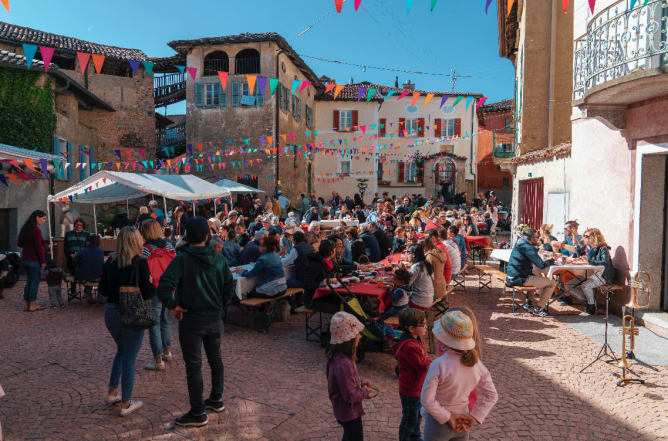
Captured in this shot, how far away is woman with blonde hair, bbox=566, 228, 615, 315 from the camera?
7930mm

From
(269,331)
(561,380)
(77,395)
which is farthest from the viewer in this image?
(269,331)

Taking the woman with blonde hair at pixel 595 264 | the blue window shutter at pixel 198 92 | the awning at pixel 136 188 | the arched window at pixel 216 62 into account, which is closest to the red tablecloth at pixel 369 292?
the woman with blonde hair at pixel 595 264

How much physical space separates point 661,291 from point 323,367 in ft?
19.0

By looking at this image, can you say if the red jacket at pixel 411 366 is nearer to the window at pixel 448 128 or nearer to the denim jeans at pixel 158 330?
the denim jeans at pixel 158 330

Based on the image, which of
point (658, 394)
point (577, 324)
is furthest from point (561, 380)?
point (577, 324)

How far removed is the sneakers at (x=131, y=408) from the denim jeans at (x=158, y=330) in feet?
2.88

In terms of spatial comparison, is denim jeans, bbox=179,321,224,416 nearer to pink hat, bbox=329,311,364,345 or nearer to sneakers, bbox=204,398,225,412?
sneakers, bbox=204,398,225,412

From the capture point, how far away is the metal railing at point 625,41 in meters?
6.23

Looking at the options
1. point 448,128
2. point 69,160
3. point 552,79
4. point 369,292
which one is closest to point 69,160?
point 69,160

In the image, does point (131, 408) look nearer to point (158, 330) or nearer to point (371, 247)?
point (158, 330)

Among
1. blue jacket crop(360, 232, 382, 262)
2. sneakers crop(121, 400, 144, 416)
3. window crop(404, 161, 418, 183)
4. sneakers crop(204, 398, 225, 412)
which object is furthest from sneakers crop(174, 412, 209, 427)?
window crop(404, 161, 418, 183)

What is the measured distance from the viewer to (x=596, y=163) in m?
8.82

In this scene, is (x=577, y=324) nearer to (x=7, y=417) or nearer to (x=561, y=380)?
(x=561, y=380)

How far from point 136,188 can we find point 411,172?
2532 centimetres
